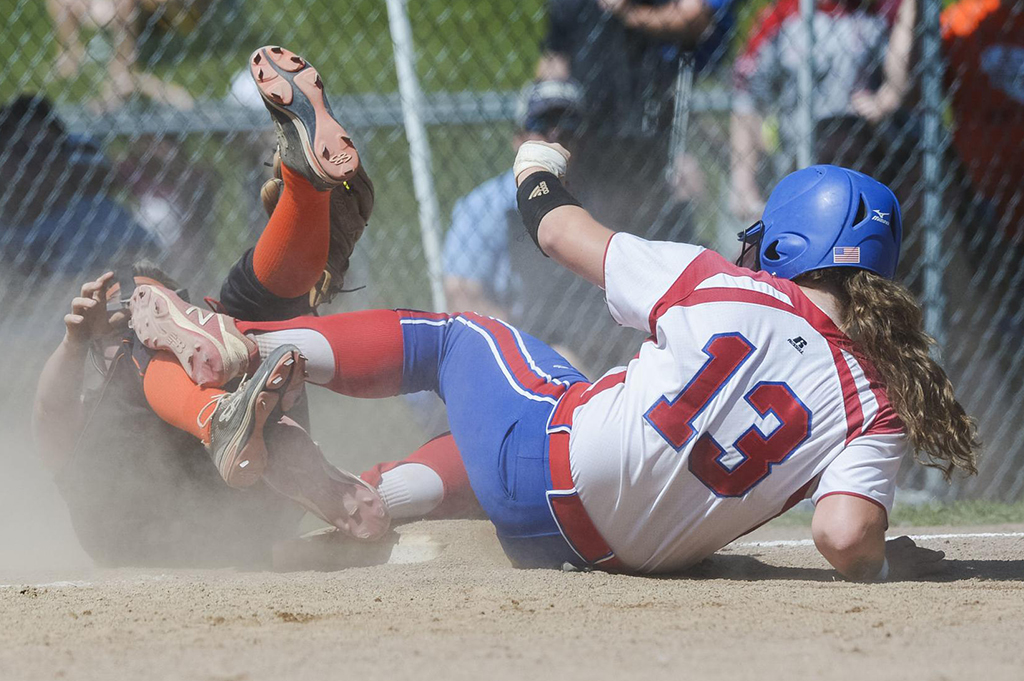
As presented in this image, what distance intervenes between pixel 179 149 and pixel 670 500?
10.9 ft

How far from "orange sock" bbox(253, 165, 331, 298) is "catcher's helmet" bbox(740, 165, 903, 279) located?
3.83 ft

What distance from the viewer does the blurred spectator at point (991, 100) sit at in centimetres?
439

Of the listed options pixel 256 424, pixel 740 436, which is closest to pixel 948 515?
pixel 740 436

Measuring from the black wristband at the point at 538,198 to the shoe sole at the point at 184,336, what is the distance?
2.53 ft

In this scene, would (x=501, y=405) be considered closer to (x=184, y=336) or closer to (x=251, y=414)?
(x=251, y=414)

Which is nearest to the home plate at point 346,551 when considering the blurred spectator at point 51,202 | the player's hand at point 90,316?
the player's hand at point 90,316

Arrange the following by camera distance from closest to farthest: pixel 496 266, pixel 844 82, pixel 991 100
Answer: pixel 991 100 → pixel 844 82 → pixel 496 266

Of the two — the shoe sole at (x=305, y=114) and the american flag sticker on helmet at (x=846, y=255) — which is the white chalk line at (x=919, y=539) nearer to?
the american flag sticker on helmet at (x=846, y=255)

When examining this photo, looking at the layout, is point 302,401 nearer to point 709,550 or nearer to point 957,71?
point 709,550

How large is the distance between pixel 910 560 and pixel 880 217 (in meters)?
0.89

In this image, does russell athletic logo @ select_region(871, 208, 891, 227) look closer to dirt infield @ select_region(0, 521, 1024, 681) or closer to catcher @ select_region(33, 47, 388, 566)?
dirt infield @ select_region(0, 521, 1024, 681)

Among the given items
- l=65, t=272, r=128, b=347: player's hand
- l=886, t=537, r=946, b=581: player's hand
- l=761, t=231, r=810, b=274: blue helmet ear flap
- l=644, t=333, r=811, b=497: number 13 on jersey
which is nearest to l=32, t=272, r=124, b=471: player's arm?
l=65, t=272, r=128, b=347: player's hand

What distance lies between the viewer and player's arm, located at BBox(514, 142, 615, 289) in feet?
8.28

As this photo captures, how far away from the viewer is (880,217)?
2.57 m
